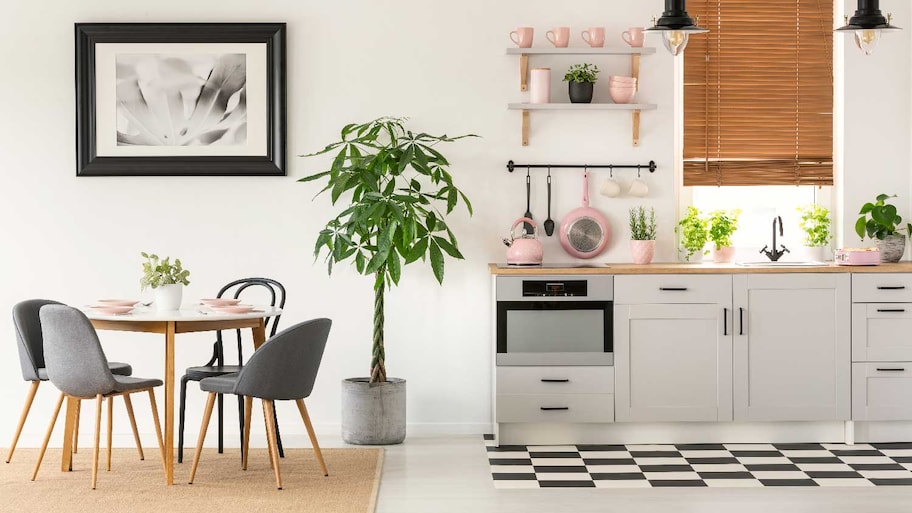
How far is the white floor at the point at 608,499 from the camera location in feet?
13.1

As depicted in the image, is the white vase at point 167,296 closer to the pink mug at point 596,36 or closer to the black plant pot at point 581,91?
the black plant pot at point 581,91

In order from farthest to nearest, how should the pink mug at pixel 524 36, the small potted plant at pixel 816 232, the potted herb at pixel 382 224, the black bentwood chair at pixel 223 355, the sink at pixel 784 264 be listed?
the small potted plant at pixel 816 232
the pink mug at pixel 524 36
the sink at pixel 784 264
the potted herb at pixel 382 224
the black bentwood chair at pixel 223 355

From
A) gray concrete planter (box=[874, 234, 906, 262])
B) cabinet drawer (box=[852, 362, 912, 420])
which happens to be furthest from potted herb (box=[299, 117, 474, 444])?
gray concrete planter (box=[874, 234, 906, 262])

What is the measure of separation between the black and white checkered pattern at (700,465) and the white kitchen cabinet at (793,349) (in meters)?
0.22

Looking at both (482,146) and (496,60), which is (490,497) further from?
(496,60)

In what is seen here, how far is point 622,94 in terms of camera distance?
5.35 meters

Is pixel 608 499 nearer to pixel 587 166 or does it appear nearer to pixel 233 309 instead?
pixel 233 309

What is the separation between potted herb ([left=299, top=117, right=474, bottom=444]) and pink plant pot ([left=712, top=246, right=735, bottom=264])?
1328mm

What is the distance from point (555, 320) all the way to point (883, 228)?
1.78 m

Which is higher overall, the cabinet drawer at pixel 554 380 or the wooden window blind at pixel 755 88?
the wooden window blind at pixel 755 88

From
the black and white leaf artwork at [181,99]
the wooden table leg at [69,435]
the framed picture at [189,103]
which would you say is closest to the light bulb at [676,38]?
the framed picture at [189,103]

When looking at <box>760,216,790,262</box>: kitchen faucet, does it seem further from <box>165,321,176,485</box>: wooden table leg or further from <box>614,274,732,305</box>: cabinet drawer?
<box>165,321,176,485</box>: wooden table leg

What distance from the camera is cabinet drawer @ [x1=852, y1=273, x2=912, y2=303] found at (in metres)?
5.08

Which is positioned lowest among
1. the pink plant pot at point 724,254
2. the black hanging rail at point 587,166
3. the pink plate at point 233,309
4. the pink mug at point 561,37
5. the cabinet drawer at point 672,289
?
the pink plate at point 233,309
